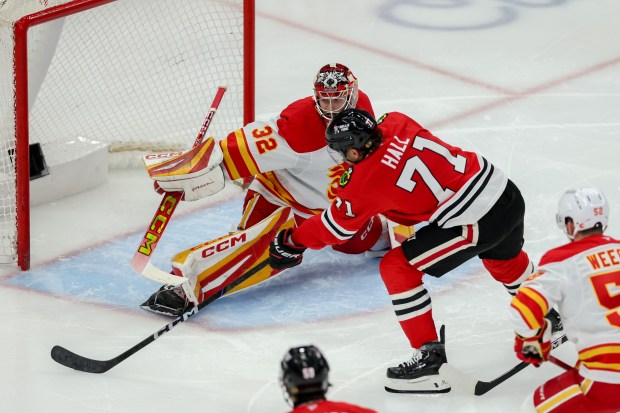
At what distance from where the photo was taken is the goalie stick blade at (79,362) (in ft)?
11.1

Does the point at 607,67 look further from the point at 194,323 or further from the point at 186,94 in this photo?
the point at 194,323

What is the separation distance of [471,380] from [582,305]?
570 millimetres

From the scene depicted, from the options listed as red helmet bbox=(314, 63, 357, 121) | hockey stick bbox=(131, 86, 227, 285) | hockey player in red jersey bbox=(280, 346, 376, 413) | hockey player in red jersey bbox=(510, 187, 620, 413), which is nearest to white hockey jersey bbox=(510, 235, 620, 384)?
hockey player in red jersey bbox=(510, 187, 620, 413)

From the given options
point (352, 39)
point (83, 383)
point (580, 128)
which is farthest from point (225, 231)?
point (352, 39)

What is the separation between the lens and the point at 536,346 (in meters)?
2.81

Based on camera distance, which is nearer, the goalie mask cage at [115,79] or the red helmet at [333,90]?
the red helmet at [333,90]

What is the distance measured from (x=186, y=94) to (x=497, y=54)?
5.50 feet

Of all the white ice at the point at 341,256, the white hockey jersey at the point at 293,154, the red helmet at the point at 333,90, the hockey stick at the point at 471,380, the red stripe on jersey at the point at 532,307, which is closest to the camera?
the red stripe on jersey at the point at 532,307

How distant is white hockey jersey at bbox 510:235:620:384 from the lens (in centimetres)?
274

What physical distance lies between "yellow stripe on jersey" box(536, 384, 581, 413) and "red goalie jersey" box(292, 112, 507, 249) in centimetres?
58

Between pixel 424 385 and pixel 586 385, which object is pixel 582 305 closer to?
pixel 586 385

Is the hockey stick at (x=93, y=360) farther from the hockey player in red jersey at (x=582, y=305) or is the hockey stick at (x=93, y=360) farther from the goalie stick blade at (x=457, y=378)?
the hockey player in red jersey at (x=582, y=305)

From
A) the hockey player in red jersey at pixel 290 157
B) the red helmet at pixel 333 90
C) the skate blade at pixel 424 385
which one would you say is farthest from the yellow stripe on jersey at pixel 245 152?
the skate blade at pixel 424 385

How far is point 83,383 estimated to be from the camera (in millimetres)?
3355
